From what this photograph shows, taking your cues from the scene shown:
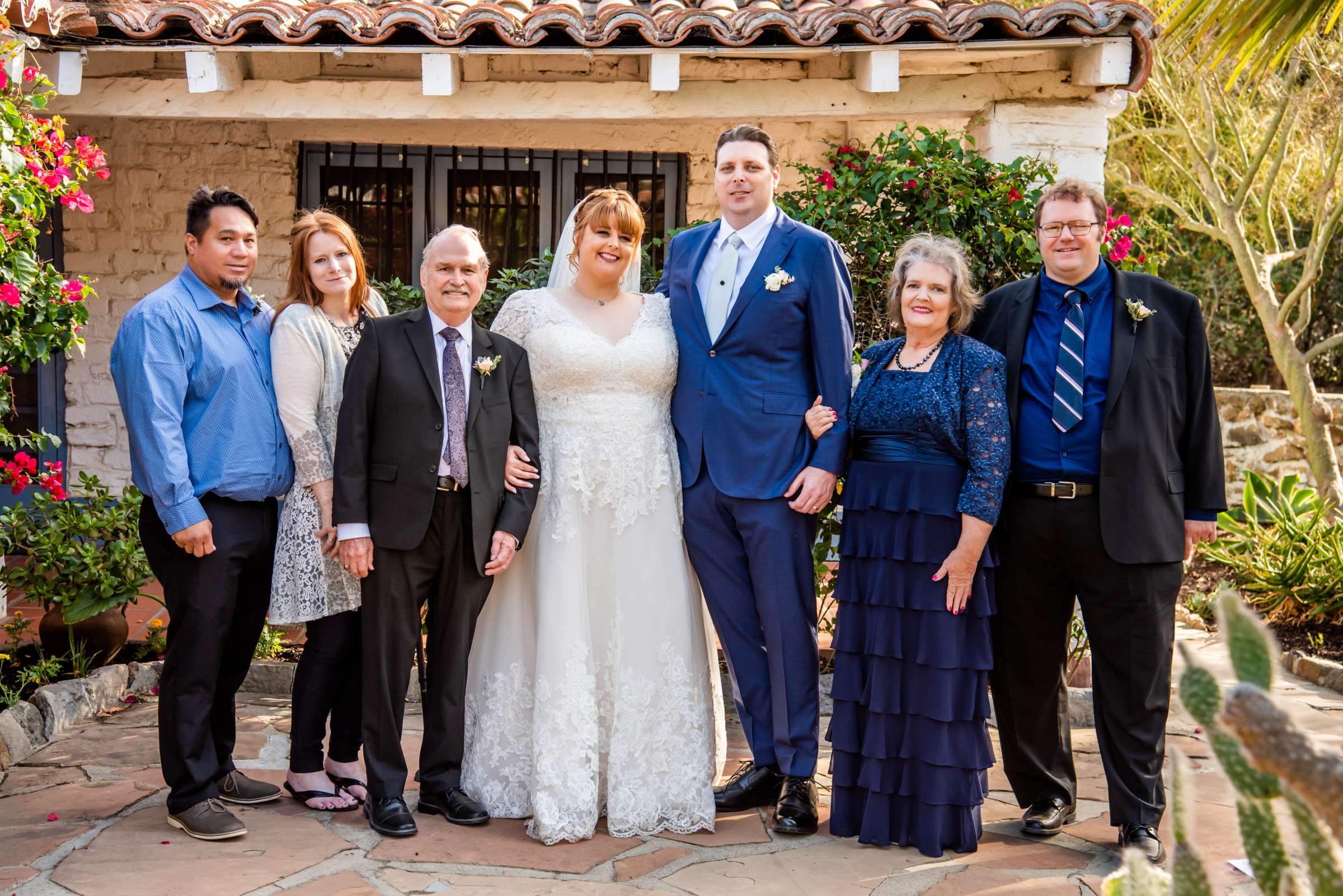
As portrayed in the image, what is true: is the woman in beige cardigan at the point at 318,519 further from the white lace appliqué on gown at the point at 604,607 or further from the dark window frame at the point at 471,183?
the dark window frame at the point at 471,183

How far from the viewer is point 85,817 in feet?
12.1

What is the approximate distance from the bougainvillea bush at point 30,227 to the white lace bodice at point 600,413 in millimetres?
1918

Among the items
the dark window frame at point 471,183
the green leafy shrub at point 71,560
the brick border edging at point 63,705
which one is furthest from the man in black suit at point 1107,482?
the dark window frame at point 471,183

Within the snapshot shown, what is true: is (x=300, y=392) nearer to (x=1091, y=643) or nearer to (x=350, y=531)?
(x=350, y=531)

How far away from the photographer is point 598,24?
5555 millimetres

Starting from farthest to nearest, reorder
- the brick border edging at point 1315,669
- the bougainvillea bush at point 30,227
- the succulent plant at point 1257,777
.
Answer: the brick border edging at point 1315,669 → the bougainvillea bush at point 30,227 → the succulent plant at point 1257,777

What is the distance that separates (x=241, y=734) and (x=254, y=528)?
146 centimetres

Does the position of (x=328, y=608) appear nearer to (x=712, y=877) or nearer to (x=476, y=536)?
(x=476, y=536)

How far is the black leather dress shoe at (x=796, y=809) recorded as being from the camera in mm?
3664

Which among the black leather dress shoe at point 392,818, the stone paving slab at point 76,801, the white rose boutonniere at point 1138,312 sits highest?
the white rose boutonniere at point 1138,312

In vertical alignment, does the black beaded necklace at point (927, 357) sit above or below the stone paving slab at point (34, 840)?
above

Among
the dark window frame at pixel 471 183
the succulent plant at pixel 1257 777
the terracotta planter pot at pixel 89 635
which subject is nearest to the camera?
the succulent plant at pixel 1257 777

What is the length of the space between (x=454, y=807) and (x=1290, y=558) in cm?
529

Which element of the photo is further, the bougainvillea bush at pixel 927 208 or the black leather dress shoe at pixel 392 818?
the bougainvillea bush at pixel 927 208
